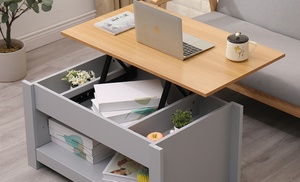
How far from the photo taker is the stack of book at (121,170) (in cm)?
298

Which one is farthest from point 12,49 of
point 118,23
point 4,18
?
point 118,23

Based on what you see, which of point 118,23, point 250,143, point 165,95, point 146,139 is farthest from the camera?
point 250,143

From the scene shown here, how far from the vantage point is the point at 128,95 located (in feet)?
10.1

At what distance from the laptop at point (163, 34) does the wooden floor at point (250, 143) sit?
0.63m

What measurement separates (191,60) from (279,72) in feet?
1.95

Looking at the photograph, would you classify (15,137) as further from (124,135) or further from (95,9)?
(95,9)

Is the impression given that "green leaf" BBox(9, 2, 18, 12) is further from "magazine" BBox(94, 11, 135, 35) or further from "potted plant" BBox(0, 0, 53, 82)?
"magazine" BBox(94, 11, 135, 35)

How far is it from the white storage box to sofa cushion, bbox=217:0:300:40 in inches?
38.2

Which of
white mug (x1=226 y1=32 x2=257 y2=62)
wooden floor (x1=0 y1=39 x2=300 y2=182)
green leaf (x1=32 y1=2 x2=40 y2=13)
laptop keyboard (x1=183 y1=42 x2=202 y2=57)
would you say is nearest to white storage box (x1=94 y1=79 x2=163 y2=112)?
laptop keyboard (x1=183 y1=42 x2=202 y2=57)

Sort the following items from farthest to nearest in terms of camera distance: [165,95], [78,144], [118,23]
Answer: [118,23] → [78,144] → [165,95]

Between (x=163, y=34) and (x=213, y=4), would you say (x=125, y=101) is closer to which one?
(x=163, y=34)

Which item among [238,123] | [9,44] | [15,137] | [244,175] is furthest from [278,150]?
[9,44]

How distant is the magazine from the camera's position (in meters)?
3.29

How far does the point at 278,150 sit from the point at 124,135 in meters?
0.97
